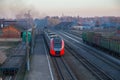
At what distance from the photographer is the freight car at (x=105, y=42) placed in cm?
3300

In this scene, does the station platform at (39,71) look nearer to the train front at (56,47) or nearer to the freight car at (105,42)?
the train front at (56,47)

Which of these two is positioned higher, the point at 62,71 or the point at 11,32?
the point at 11,32

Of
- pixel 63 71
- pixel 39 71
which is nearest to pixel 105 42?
pixel 63 71

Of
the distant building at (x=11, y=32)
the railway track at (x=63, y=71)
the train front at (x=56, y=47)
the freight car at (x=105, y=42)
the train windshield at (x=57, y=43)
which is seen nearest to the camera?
the railway track at (x=63, y=71)

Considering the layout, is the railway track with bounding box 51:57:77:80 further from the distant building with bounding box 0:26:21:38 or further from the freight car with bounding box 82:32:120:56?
the distant building with bounding box 0:26:21:38

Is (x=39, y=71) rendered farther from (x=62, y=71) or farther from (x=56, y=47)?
(x=56, y=47)

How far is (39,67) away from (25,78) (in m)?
4.95

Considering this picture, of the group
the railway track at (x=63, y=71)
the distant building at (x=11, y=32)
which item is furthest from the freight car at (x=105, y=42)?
the distant building at (x=11, y=32)

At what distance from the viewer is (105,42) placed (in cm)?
3781

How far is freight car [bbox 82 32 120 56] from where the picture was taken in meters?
33.0

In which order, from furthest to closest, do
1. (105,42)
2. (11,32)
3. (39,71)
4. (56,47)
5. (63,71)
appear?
(11,32), (105,42), (56,47), (39,71), (63,71)

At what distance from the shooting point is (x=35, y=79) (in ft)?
72.7

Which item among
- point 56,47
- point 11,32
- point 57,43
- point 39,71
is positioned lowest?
point 39,71

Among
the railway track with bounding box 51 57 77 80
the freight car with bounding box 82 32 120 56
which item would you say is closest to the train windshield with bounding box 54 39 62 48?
the railway track with bounding box 51 57 77 80
